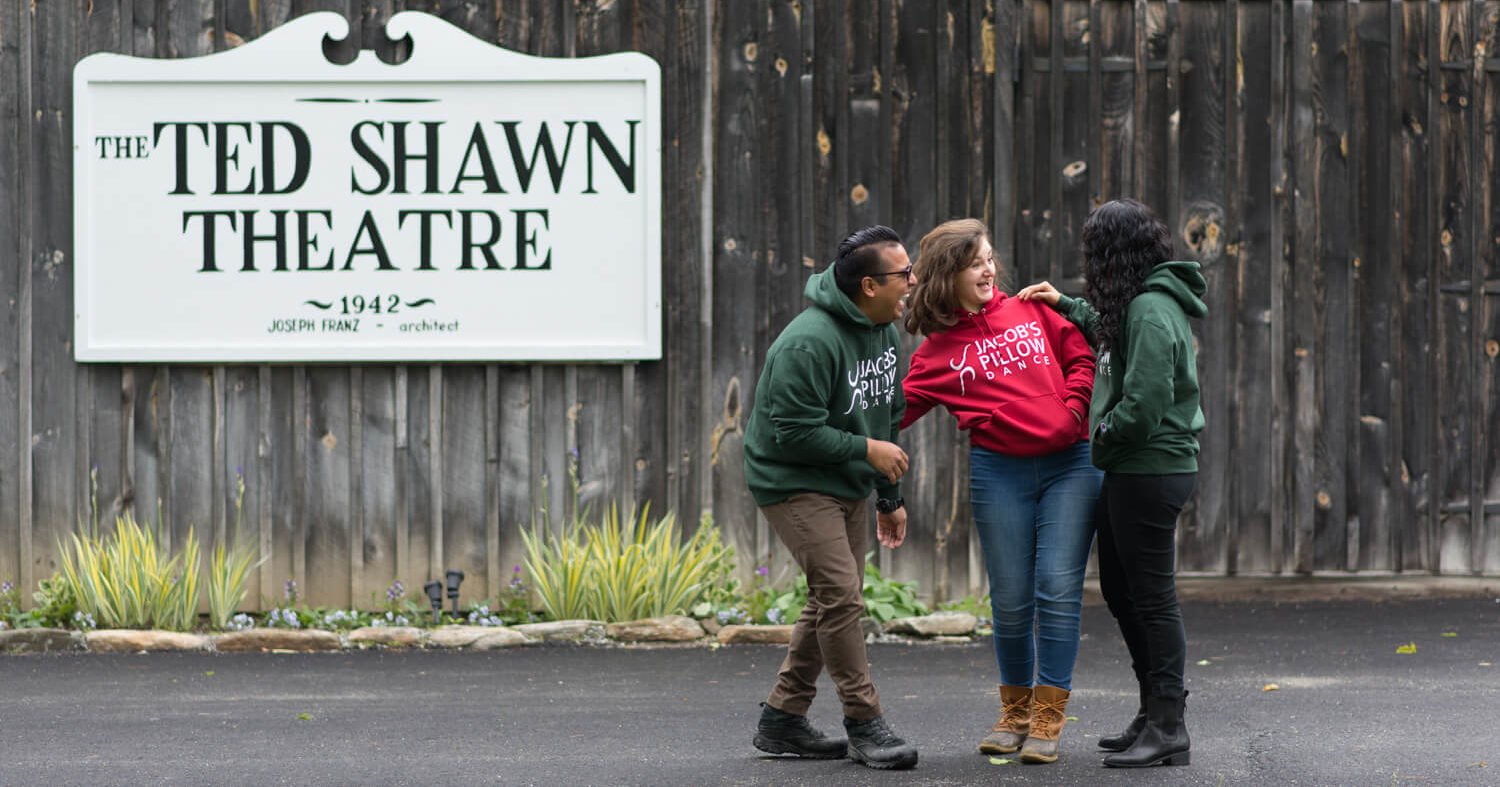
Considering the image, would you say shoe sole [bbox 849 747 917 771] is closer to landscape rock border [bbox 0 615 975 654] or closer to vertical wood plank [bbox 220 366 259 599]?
landscape rock border [bbox 0 615 975 654]

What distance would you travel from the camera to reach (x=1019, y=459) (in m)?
5.09

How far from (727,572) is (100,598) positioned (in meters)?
2.92

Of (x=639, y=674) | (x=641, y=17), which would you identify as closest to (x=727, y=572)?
(x=639, y=674)

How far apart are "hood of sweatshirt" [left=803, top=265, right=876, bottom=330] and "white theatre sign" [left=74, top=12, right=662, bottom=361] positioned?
2.95 meters

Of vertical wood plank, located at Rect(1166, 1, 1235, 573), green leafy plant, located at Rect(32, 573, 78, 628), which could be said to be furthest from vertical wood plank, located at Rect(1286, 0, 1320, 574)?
green leafy plant, located at Rect(32, 573, 78, 628)

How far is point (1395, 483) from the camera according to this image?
8383mm

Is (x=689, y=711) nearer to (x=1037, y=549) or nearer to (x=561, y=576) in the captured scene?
(x=1037, y=549)

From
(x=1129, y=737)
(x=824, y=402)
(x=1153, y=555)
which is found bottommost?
(x=1129, y=737)

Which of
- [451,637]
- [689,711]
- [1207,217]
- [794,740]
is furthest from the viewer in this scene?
[1207,217]

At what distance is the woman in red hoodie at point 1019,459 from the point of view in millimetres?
5027

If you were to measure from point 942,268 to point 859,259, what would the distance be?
255 mm

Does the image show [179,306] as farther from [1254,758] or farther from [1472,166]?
[1472,166]

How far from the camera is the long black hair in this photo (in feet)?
16.2

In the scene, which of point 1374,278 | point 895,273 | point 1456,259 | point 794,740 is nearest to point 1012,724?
point 794,740
